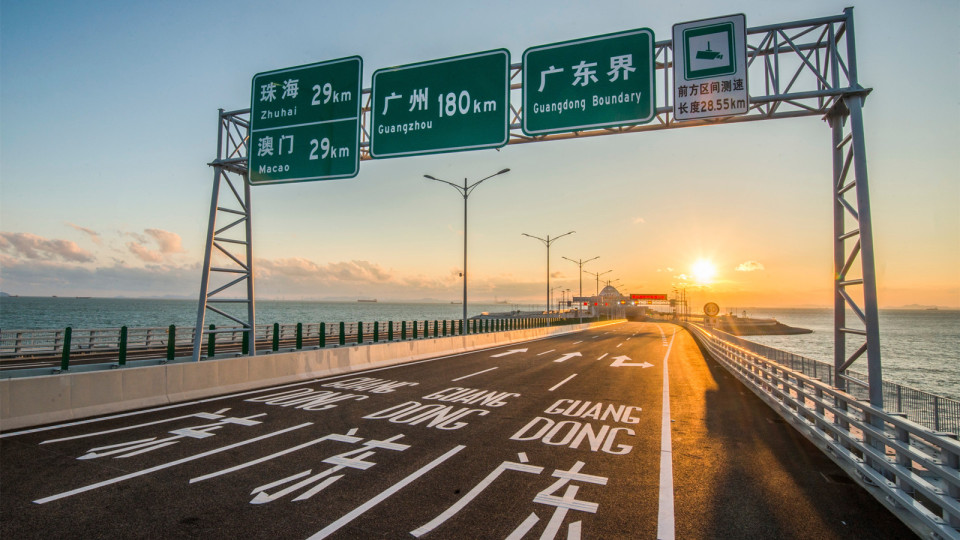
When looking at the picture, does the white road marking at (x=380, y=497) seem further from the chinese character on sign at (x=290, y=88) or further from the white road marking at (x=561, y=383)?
the chinese character on sign at (x=290, y=88)

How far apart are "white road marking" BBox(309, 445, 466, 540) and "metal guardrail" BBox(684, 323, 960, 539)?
5109 millimetres

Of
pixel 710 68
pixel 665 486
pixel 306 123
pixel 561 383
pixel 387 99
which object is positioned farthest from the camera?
pixel 561 383

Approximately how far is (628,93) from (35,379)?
12126mm

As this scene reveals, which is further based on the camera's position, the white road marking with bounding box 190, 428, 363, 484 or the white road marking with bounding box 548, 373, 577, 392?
the white road marking with bounding box 548, 373, 577, 392

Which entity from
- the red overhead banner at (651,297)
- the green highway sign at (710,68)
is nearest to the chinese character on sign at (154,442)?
the green highway sign at (710,68)

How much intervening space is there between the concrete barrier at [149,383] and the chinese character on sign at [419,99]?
7455 millimetres

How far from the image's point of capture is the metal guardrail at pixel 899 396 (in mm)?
7625

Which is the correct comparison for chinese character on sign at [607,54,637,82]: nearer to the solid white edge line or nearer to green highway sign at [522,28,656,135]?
green highway sign at [522,28,656,135]

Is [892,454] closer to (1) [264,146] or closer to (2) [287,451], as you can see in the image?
(2) [287,451]

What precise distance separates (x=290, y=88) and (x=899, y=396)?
48.8 ft

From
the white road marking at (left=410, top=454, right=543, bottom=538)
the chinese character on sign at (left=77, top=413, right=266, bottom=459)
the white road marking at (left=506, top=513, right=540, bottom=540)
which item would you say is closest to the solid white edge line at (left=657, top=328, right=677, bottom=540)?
the white road marking at (left=506, top=513, right=540, bottom=540)

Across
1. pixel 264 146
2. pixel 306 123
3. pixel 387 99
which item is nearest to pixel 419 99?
pixel 387 99

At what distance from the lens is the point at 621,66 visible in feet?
33.5

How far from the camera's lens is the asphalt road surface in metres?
4.80
